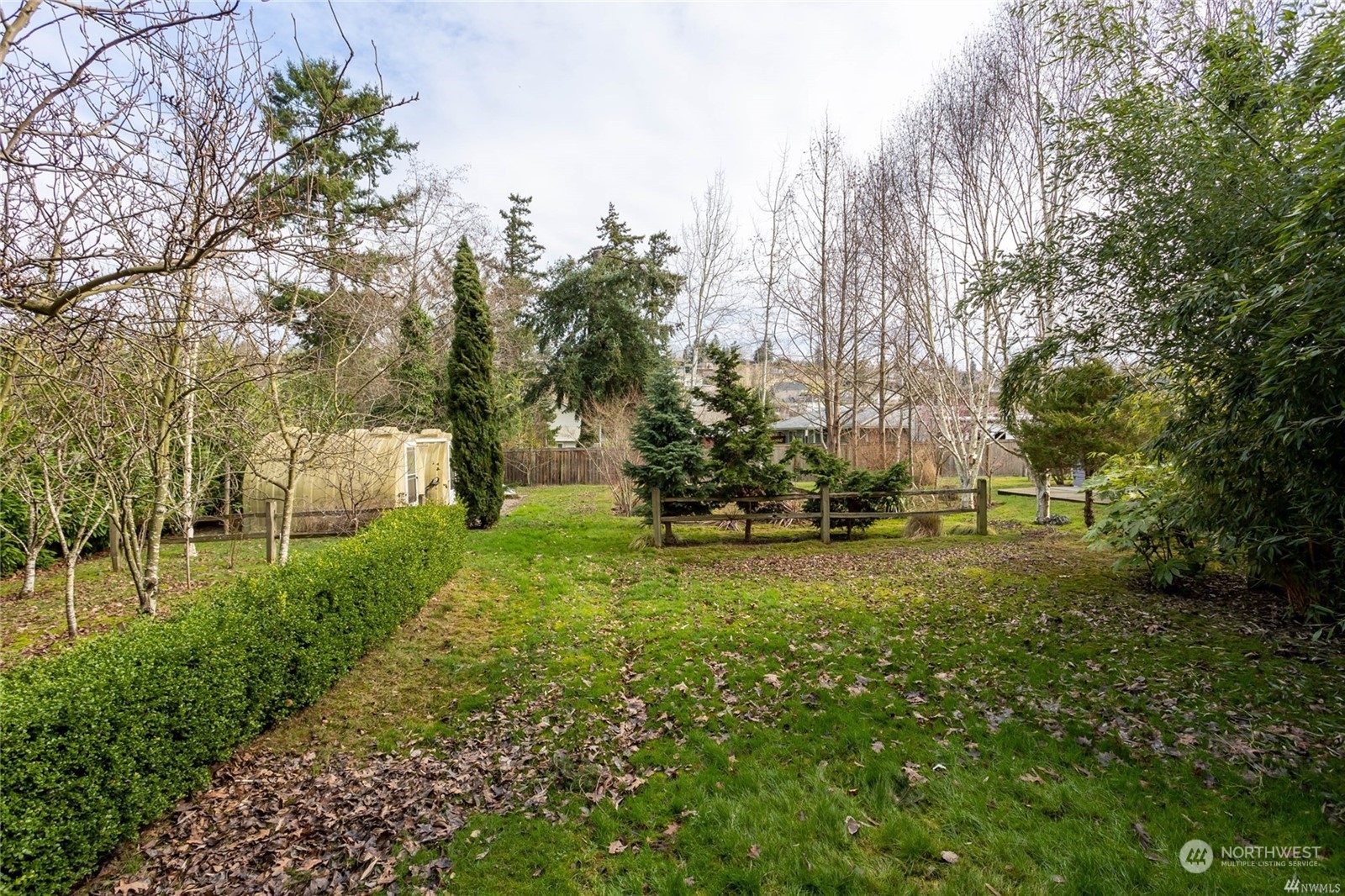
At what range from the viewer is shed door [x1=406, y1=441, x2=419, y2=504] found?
1164 centimetres

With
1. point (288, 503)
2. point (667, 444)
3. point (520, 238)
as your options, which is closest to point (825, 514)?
point (667, 444)

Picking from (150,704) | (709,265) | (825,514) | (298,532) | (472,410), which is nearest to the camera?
(150,704)

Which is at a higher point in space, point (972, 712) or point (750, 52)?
point (750, 52)

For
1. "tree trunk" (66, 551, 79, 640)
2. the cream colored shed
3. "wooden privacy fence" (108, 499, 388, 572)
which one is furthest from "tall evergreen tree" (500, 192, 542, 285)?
"tree trunk" (66, 551, 79, 640)

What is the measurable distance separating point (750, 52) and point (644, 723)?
8.20m

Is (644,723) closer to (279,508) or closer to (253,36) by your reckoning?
(253,36)

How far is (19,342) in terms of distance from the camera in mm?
2473

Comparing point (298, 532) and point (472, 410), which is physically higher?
point (472, 410)

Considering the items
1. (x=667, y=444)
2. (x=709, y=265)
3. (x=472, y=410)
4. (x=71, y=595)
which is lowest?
(x=71, y=595)

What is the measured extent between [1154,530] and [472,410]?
10734 mm

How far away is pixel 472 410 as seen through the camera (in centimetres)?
1085

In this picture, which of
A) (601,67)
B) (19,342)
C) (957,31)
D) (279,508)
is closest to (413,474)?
(279,508)

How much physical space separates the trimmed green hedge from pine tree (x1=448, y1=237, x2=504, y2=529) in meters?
6.39

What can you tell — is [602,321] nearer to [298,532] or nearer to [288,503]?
[298,532]
